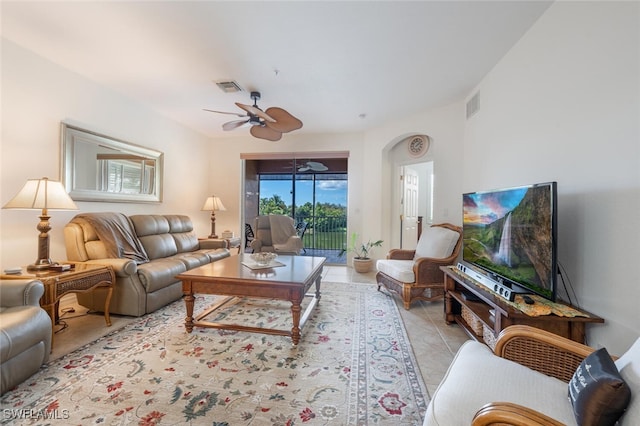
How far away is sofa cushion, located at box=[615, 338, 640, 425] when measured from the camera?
0.75m


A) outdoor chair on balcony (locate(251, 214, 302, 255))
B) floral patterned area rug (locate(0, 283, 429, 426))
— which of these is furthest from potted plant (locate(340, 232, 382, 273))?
floral patterned area rug (locate(0, 283, 429, 426))

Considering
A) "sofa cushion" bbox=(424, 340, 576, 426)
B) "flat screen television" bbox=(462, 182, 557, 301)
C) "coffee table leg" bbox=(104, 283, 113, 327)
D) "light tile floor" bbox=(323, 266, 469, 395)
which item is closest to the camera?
"sofa cushion" bbox=(424, 340, 576, 426)

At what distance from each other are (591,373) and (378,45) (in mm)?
2554

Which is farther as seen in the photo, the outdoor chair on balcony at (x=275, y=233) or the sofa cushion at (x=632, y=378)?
the outdoor chair on balcony at (x=275, y=233)

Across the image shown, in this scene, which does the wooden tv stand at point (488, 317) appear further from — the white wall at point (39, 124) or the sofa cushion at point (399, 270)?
the white wall at point (39, 124)

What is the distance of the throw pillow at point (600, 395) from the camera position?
756mm

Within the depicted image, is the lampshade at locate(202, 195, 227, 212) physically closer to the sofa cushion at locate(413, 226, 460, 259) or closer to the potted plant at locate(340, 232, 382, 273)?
the potted plant at locate(340, 232, 382, 273)

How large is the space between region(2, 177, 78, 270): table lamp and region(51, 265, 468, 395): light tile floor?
0.64 m

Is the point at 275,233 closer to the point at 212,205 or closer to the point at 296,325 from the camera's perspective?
the point at 212,205

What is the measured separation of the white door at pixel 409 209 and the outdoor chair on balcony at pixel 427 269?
1716 mm

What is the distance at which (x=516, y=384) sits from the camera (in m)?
1.05

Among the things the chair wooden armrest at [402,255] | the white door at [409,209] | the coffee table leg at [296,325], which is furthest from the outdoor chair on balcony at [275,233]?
the coffee table leg at [296,325]

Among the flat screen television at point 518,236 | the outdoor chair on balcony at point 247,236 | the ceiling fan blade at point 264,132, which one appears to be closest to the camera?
the flat screen television at point 518,236
